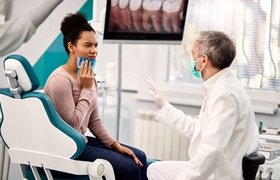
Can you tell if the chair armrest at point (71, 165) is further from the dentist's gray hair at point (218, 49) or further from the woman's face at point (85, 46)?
the dentist's gray hair at point (218, 49)

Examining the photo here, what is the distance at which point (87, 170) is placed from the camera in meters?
2.26

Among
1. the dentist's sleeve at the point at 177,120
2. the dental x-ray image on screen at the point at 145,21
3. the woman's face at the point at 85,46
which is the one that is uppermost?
the dental x-ray image on screen at the point at 145,21

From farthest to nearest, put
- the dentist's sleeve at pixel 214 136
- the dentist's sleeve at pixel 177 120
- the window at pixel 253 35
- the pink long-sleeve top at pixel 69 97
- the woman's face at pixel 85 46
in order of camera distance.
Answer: the window at pixel 253 35 → the dentist's sleeve at pixel 177 120 → the woman's face at pixel 85 46 → the pink long-sleeve top at pixel 69 97 → the dentist's sleeve at pixel 214 136

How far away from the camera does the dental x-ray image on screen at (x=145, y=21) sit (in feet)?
10.7

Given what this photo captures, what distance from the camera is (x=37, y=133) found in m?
2.28

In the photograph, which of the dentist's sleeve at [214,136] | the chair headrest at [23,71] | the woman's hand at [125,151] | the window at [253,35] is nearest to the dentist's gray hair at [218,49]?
A: the dentist's sleeve at [214,136]

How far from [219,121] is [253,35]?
6.03ft

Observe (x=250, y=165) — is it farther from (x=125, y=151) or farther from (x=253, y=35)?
(x=253, y=35)

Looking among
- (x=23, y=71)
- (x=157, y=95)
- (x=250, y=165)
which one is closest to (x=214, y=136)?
(x=250, y=165)

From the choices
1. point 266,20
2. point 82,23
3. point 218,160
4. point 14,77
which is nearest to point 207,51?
point 218,160

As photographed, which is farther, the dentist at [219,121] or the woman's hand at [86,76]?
the woman's hand at [86,76]

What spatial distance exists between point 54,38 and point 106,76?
1.78ft

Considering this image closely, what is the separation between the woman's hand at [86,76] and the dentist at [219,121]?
557 millimetres

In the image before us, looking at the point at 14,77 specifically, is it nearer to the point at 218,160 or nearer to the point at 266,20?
the point at 218,160
